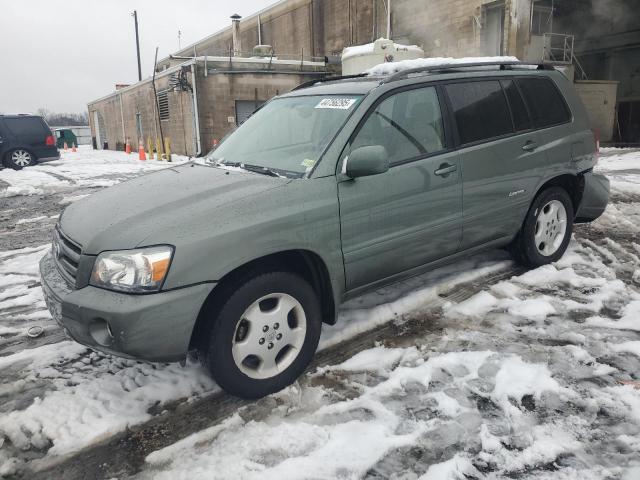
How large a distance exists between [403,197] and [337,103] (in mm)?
811

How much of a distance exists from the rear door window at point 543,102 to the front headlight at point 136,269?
3.46 m

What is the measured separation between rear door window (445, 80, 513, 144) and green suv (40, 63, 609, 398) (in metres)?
0.02

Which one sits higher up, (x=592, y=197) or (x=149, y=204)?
(x=149, y=204)

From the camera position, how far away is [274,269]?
8.98ft

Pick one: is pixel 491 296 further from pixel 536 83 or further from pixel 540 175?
pixel 536 83

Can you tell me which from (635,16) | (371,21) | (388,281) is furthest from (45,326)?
(635,16)

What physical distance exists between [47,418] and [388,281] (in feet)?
7.23

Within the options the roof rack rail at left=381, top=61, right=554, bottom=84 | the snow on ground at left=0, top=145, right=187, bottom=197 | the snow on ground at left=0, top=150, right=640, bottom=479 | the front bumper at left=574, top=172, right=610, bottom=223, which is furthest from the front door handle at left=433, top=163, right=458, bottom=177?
the snow on ground at left=0, top=145, right=187, bottom=197

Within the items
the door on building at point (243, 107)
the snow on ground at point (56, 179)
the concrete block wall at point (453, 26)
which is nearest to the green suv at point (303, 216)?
the snow on ground at point (56, 179)

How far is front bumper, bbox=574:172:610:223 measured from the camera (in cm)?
476

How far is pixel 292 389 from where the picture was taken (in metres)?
2.85

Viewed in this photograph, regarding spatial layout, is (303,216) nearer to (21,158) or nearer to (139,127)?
(21,158)

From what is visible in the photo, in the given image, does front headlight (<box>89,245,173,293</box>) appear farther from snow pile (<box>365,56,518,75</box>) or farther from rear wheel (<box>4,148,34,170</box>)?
rear wheel (<box>4,148,34,170</box>)

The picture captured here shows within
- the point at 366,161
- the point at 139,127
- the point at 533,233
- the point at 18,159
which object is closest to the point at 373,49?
the point at 18,159
